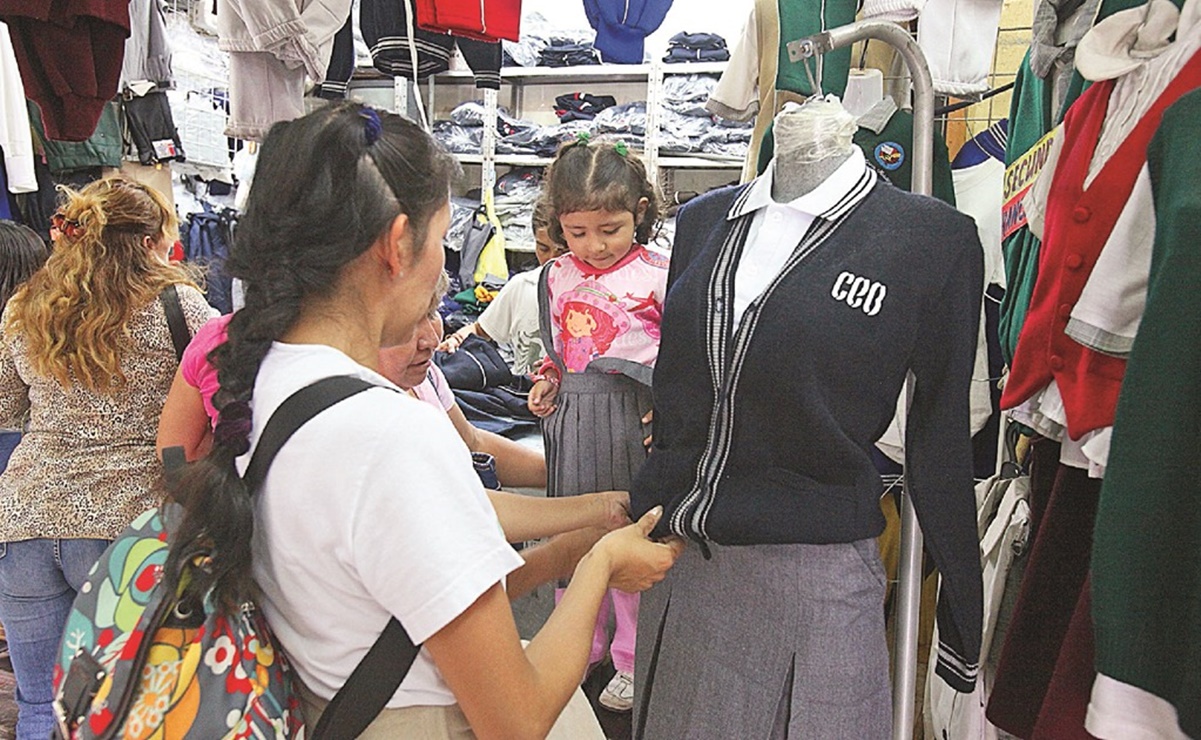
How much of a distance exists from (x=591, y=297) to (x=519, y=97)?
3442mm

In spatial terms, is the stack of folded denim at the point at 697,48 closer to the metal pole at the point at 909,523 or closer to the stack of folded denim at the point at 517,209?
the stack of folded denim at the point at 517,209

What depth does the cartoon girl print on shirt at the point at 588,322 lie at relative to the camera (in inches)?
93.5

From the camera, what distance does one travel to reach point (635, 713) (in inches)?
59.0

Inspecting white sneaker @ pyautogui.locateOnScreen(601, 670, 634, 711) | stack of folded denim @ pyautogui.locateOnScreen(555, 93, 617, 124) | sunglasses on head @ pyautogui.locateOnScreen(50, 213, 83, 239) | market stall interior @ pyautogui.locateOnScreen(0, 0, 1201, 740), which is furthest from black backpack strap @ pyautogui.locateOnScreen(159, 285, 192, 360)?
stack of folded denim @ pyautogui.locateOnScreen(555, 93, 617, 124)

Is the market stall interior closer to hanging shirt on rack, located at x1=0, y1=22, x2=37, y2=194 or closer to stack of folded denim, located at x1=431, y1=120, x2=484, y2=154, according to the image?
hanging shirt on rack, located at x1=0, y1=22, x2=37, y2=194

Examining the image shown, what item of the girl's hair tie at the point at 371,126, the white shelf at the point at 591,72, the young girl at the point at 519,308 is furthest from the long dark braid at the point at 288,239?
the white shelf at the point at 591,72

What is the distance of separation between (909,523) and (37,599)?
1.91m

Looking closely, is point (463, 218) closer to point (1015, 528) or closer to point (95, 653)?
point (1015, 528)

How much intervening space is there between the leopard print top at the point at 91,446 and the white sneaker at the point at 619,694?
53.0 inches

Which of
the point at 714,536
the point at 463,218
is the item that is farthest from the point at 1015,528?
the point at 463,218

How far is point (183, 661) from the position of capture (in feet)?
3.00

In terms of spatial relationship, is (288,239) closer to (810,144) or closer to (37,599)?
(810,144)

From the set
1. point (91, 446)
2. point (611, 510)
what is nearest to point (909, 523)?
point (611, 510)

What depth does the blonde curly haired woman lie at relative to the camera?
2137mm
